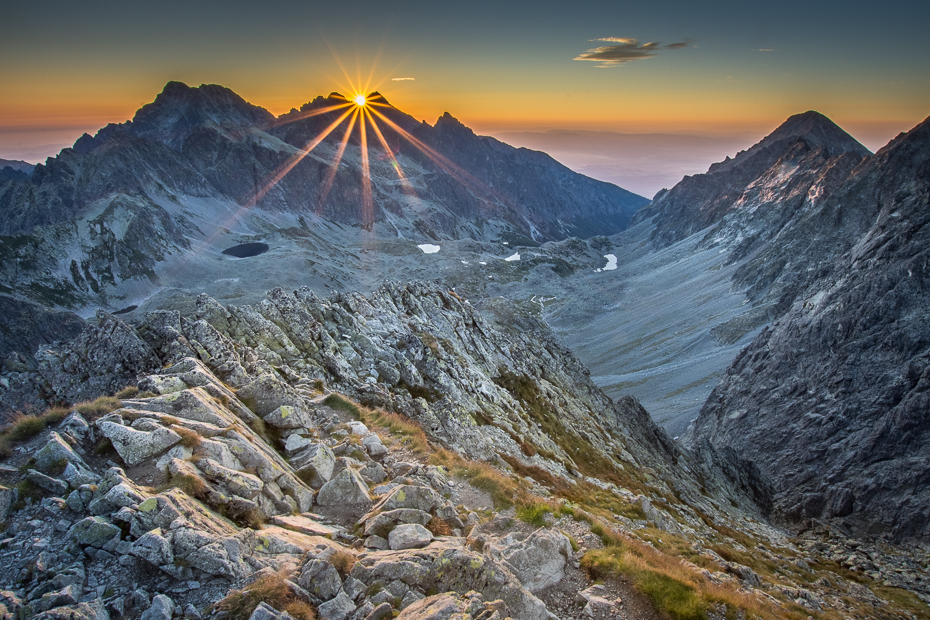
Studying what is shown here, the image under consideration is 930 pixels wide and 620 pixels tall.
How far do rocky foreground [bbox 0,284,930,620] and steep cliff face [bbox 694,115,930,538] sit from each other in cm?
2507

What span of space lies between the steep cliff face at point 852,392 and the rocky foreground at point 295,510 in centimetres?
2507

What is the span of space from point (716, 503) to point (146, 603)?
5632 cm

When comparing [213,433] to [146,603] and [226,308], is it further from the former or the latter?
[226,308]

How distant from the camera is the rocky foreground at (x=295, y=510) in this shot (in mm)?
10008

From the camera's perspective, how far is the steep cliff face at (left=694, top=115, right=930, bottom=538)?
2218 inches

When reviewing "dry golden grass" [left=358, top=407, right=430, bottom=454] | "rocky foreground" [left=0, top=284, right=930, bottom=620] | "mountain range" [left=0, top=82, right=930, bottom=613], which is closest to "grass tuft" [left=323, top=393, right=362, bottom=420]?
"rocky foreground" [left=0, top=284, right=930, bottom=620]

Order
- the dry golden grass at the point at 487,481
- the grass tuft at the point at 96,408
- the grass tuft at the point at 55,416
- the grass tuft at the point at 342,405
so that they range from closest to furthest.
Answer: the grass tuft at the point at 55,416 → the grass tuft at the point at 96,408 → the dry golden grass at the point at 487,481 → the grass tuft at the point at 342,405

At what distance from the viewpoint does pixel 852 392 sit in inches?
2744

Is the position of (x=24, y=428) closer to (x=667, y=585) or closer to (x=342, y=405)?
(x=342, y=405)

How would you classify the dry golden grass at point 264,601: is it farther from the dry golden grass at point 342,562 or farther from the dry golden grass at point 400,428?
the dry golden grass at point 400,428

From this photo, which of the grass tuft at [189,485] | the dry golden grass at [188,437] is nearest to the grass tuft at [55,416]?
the dry golden grass at [188,437]

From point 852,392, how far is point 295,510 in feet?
279

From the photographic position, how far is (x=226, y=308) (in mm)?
33281

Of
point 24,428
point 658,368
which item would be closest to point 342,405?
point 24,428
